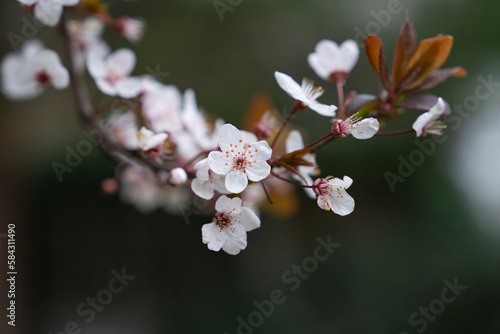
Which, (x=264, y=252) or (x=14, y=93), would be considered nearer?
(x=14, y=93)

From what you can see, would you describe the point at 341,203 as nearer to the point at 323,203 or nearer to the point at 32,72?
the point at 323,203

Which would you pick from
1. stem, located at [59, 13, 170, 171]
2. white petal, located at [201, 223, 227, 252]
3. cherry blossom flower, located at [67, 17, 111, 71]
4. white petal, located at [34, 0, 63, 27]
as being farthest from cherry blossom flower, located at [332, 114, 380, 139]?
cherry blossom flower, located at [67, 17, 111, 71]

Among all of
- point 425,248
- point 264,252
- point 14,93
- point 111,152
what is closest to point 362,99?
point 111,152

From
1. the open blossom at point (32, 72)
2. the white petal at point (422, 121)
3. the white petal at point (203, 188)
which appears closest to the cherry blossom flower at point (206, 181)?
the white petal at point (203, 188)

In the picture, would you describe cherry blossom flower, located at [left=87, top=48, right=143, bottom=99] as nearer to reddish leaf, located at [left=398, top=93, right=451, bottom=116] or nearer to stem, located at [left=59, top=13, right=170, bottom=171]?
stem, located at [left=59, top=13, right=170, bottom=171]

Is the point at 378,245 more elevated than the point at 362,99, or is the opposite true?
the point at 362,99

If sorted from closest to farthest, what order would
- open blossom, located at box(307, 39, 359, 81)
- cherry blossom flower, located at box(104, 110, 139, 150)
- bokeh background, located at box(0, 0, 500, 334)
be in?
1. open blossom, located at box(307, 39, 359, 81)
2. cherry blossom flower, located at box(104, 110, 139, 150)
3. bokeh background, located at box(0, 0, 500, 334)

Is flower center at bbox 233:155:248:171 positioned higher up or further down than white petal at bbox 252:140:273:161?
further down

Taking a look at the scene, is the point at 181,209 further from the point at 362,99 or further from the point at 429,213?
the point at 429,213
